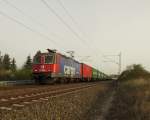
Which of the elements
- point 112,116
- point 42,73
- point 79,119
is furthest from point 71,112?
point 42,73

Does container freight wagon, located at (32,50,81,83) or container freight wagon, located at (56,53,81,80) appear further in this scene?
container freight wagon, located at (56,53,81,80)

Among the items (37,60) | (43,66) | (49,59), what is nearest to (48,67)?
(43,66)

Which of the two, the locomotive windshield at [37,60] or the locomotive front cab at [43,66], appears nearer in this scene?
the locomotive front cab at [43,66]

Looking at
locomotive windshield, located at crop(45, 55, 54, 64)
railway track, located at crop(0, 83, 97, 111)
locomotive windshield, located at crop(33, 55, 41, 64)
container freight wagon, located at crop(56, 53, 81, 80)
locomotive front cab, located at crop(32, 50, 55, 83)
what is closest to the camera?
railway track, located at crop(0, 83, 97, 111)

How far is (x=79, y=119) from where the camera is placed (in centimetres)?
920

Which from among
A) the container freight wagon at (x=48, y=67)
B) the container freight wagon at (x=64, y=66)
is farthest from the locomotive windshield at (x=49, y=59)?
the container freight wagon at (x=64, y=66)

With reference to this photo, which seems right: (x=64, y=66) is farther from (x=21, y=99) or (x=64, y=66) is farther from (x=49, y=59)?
(x=21, y=99)

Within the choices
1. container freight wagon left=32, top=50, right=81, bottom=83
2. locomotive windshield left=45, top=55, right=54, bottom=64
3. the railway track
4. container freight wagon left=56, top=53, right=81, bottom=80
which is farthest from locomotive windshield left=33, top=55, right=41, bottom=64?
the railway track

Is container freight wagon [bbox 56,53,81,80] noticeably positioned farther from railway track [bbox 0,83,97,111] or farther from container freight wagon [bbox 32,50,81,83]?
railway track [bbox 0,83,97,111]

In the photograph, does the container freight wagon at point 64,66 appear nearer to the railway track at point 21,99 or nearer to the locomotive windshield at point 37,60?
the locomotive windshield at point 37,60

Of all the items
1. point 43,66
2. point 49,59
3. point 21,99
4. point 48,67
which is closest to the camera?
point 21,99

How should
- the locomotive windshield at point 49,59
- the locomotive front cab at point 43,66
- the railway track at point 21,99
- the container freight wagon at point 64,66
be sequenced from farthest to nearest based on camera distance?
the container freight wagon at point 64,66 → the locomotive windshield at point 49,59 → the locomotive front cab at point 43,66 → the railway track at point 21,99

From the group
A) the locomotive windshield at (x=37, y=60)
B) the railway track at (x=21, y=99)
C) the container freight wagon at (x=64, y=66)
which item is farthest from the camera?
the container freight wagon at (x=64, y=66)

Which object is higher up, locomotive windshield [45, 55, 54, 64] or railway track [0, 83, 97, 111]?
locomotive windshield [45, 55, 54, 64]
